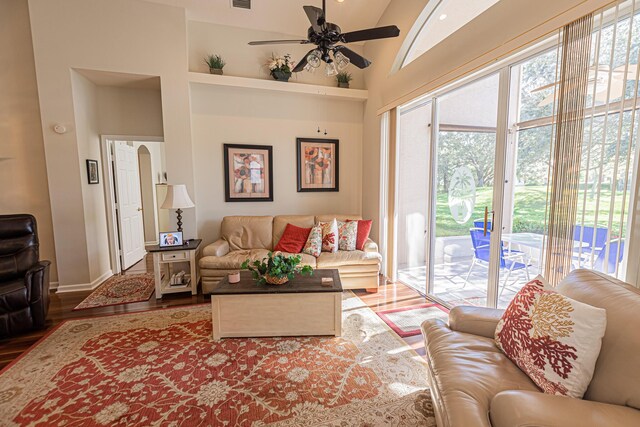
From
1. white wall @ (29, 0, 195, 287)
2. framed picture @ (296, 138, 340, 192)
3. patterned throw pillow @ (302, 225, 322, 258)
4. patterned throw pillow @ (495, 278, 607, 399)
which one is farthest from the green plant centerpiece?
framed picture @ (296, 138, 340, 192)

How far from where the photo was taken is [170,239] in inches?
145

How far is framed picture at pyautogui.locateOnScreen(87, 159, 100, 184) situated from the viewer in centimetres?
385

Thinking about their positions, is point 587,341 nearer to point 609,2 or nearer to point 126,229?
point 609,2

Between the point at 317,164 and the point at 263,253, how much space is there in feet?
5.92

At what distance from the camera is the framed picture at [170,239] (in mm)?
3635

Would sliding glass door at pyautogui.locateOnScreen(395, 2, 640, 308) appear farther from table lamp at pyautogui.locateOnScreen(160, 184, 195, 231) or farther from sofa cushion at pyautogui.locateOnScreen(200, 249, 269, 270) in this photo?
table lamp at pyautogui.locateOnScreen(160, 184, 195, 231)

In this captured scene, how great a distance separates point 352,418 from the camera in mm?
1711

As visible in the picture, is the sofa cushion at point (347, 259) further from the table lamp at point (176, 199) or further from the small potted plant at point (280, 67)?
the small potted plant at point (280, 67)

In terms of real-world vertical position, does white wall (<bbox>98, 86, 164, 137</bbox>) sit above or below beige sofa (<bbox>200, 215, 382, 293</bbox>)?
above

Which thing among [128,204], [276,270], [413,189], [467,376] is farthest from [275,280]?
[128,204]

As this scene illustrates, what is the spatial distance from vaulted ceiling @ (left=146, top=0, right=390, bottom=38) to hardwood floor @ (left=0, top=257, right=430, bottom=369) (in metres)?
3.81

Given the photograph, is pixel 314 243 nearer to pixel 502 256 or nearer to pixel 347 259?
pixel 347 259

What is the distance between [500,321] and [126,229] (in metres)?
5.41

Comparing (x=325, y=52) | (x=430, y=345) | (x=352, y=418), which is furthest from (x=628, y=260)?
(x=325, y=52)
